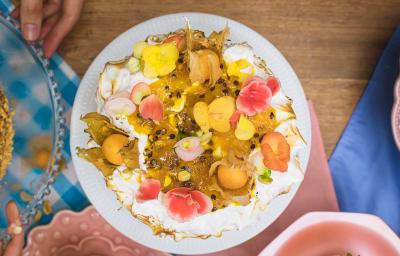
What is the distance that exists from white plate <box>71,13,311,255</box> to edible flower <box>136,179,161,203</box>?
155 millimetres

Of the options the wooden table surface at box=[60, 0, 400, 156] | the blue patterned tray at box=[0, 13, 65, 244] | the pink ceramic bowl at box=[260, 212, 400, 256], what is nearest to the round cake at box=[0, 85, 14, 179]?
the blue patterned tray at box=[0, 13, 65, 244]

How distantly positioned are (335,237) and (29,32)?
0.77m

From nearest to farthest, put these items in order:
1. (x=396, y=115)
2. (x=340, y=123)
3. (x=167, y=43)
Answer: (x=167, y=43), (x=396, y=115), (x=340, y=123)

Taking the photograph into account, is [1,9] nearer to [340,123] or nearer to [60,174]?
[60,174]

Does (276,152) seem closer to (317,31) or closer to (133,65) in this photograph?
(133,65)

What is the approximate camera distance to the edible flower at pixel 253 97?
0.81 metres

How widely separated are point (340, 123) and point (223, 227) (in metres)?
0.45

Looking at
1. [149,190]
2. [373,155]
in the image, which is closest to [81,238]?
[149,190]

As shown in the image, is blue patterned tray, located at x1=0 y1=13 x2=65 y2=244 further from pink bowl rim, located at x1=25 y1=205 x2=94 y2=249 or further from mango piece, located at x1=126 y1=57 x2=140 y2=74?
mango piece, located at x1=126 y1=57 x2=140 y2=74

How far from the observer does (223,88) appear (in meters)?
0.84

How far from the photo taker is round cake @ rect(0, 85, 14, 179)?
1014 mm

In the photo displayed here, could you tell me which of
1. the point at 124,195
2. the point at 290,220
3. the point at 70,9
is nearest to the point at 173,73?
the point at 124,195

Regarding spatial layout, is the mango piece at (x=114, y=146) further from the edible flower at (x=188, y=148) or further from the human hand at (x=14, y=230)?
the human hand at (x=14, y=230)

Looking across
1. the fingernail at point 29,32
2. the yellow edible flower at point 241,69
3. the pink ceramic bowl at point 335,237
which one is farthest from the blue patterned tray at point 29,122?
the pink ceramic bowl at point 335,237
